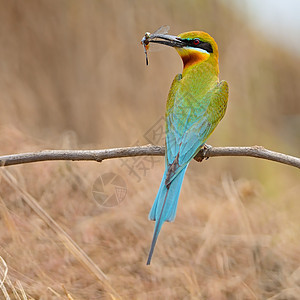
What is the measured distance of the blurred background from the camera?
7.74ft

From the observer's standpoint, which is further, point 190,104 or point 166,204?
Answer: point 190,104

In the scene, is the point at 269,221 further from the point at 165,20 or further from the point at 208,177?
the point at 165,20

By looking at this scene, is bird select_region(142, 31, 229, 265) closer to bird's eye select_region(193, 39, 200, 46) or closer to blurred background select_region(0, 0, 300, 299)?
bird's eye select_region(193, 39, 200, 46)

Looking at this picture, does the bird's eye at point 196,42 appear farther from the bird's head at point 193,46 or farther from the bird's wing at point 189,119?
the bird's wing at point 189,119

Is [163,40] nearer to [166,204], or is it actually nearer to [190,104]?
[190,104]

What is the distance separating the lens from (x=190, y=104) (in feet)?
6.96

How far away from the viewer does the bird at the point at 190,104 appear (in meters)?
1.85

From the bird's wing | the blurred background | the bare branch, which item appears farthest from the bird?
the blurred background

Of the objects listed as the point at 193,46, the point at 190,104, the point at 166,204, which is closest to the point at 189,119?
the point at 190,104

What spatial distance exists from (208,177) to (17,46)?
1.77 metres

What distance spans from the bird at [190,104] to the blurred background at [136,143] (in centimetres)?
64

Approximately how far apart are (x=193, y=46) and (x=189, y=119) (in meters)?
0.37

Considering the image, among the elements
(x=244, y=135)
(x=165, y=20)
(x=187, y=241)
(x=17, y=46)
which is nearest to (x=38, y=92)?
(x=17, y=46)

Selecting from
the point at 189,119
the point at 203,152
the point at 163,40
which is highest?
the point at 163,40
